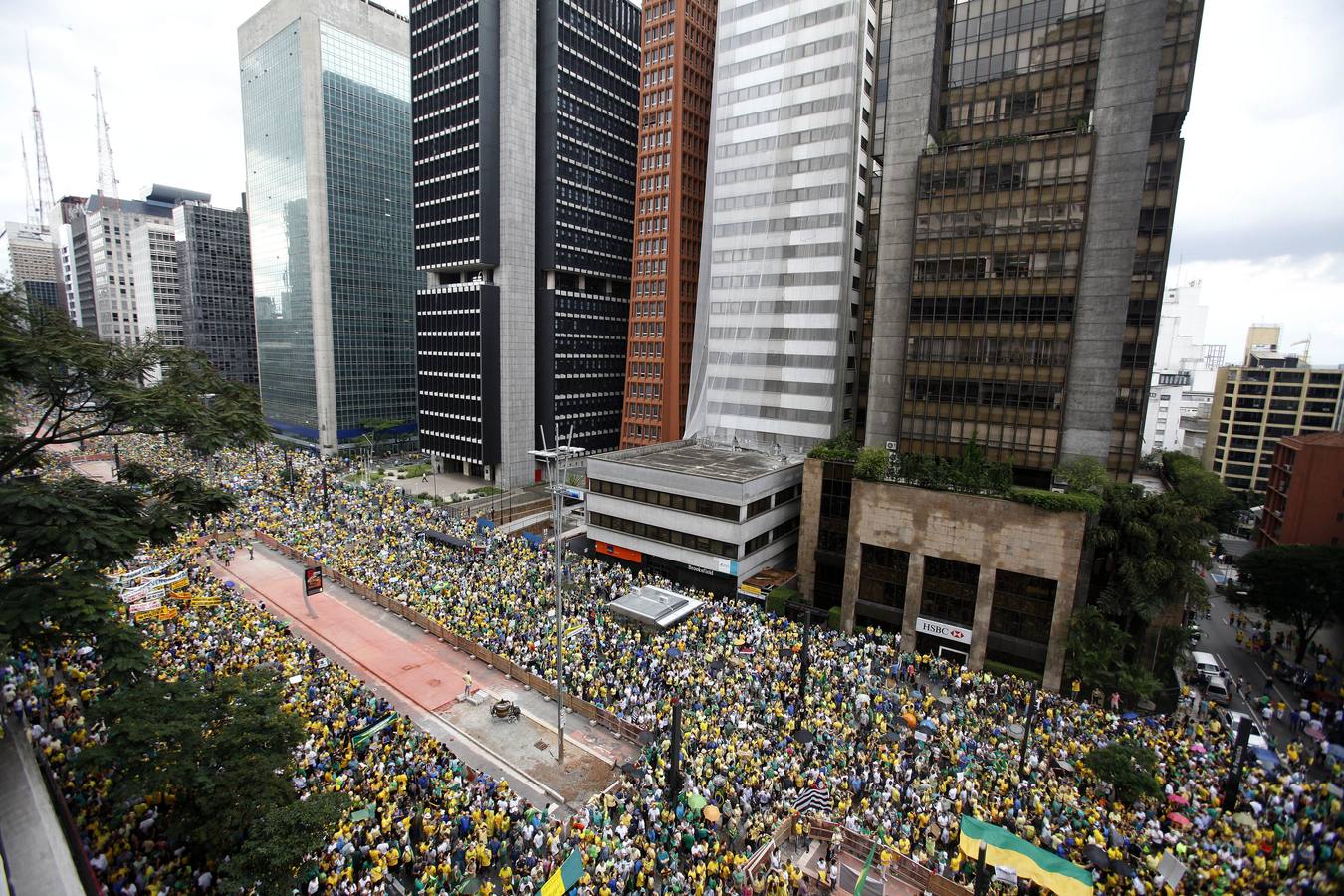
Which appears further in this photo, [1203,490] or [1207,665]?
[1203,490]

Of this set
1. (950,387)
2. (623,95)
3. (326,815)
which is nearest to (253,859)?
(326,815)

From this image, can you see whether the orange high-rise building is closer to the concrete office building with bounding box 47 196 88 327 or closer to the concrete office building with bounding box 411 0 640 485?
the concrete office building with bounding box 411 0 640 485

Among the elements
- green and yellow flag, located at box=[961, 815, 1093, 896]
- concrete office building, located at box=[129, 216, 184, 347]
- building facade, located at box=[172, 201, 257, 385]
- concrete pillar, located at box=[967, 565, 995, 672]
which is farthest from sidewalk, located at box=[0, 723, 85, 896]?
concrete office building, located at box=[129, 216, 184, 347]

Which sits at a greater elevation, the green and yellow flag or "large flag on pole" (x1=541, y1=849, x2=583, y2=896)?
the green and yellow flag

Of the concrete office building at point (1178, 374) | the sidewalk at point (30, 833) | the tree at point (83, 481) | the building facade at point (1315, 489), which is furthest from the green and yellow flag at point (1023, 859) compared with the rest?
the concrete office building at point (1178, 374)

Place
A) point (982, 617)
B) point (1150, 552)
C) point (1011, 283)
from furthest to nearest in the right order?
1. point (1011, 283)
2. point (982, 617)
3. point (1150, 552)

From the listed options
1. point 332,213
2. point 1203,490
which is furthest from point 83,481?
point 332,213

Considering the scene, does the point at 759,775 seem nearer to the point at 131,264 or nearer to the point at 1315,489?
the point at 1315,489
